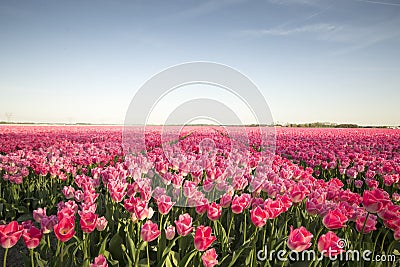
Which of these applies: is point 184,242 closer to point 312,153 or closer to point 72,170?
point 72,170

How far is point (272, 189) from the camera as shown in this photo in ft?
9.71

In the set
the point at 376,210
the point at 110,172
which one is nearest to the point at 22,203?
the point at 110,172

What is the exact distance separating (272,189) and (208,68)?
1.94 m

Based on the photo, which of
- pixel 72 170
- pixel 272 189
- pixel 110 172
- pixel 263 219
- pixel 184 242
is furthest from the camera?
pixel 72 170

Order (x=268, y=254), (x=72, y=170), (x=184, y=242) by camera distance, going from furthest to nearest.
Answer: (x=72, y=170)
(x=184, y=242)
(x=268, y=254)

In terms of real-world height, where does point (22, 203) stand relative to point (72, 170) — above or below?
below

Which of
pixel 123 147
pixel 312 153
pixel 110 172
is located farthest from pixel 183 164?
pixel 123 147

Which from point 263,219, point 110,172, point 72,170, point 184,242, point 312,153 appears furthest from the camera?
point 312,153

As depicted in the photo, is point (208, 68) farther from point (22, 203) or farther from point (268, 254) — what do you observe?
point (22, 203)

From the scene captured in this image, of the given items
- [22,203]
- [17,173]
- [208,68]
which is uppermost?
[208,68]

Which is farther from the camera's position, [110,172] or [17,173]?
[17,173]

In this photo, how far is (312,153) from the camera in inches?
238

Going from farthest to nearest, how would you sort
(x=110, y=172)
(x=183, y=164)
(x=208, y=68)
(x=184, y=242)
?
(x=208, y=68), (x=183, y=164), (x=110, y=172), (x=184, y=242)

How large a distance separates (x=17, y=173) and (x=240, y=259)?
146 inches
